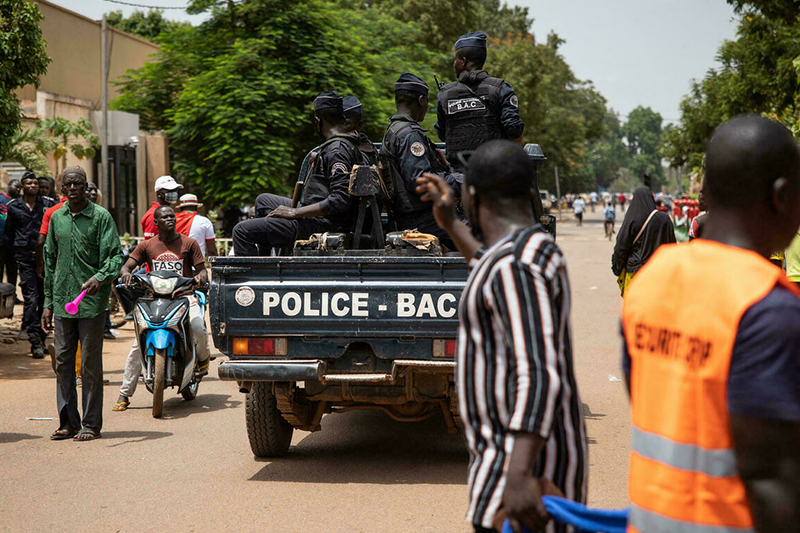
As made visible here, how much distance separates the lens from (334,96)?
6.39m

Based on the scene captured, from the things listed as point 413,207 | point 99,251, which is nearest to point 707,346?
point 413,207

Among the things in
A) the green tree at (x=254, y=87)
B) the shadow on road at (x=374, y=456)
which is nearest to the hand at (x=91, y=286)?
the shadow on road at (x=374, y=456)

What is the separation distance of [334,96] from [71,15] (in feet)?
79.3

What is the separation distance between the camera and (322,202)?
20.2ft

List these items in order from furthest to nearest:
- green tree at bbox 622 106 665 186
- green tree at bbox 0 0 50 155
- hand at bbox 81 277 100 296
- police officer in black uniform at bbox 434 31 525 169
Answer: green tree at bbox 622 106 665 186 < green tree at bbox 0 0 50 155 < hand at bbox 81 277 100 296 < police officer in black uniform at bbox 434 31 525 169

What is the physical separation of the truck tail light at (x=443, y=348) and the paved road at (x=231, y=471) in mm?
804

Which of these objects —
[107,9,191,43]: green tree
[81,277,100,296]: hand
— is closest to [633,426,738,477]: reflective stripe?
[81,277,100,296]: hand

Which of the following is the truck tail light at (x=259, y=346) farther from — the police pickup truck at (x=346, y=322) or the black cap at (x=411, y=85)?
the black cap at (x=411, y=85)

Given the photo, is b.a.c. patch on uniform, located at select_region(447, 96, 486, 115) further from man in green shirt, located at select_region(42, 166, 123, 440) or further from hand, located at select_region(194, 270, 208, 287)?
hand, located at select_region(194, 270, 208, 287)

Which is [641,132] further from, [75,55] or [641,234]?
[641,234]

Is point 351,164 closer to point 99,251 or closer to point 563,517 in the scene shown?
point 99,251

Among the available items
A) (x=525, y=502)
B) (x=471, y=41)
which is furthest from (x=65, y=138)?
(x=525, y=502)

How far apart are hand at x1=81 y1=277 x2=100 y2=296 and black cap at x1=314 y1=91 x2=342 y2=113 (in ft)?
6.79

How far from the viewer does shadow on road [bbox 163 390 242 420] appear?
7.97 meters
